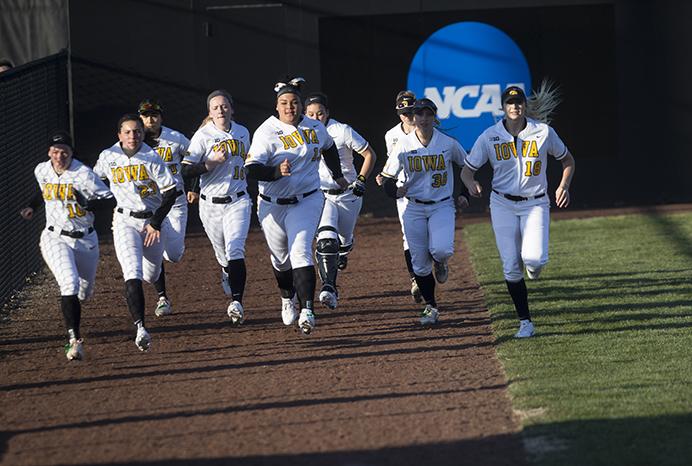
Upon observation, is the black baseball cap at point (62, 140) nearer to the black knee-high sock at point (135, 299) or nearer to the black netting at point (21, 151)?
the black knee-high sock at point (135, 299)

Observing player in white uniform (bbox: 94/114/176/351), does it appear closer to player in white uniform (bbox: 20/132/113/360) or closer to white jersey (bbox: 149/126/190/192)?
player in white uniform (bbox: 20/132/113/360)

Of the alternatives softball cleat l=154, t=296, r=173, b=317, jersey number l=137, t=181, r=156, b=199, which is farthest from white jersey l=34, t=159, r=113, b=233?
softball cleat l=154, t=296, r=173, b=317

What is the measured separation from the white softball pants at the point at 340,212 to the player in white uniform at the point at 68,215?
9.06 ft

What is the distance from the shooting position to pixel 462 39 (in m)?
18.5

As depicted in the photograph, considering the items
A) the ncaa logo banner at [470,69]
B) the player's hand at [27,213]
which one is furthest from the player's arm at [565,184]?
the ncaa logo banner at [470,69]

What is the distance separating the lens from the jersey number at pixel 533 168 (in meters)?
9.88

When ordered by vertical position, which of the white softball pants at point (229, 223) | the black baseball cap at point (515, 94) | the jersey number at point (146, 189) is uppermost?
the black baseball cap at point (515, 94)

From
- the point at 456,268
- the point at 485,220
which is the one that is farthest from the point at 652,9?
the point at 456,268

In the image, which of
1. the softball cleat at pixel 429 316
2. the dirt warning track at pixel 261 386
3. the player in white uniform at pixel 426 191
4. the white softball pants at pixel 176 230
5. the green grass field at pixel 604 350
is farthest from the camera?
the white softball pants at pixel 176 230

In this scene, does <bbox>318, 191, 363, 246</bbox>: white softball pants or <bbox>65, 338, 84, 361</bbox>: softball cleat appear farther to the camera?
<bbox>318, 191, 363, 246</bbox>: white softball pants

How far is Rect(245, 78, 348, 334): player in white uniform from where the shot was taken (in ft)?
32.6

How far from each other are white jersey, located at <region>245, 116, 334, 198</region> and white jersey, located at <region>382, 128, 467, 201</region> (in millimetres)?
827

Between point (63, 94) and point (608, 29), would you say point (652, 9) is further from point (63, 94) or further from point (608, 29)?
point (63, 94)

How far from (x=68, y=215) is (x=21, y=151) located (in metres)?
4.86
